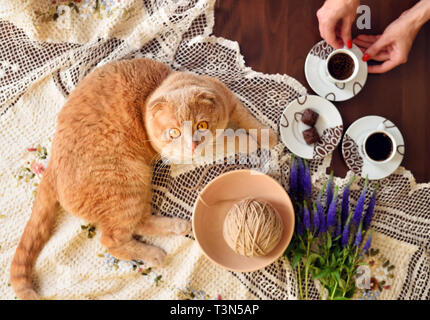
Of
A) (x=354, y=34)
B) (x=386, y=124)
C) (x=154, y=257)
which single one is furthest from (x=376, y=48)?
(x=154, y=257)

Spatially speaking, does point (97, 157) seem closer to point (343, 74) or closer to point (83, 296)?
point (83, 296)

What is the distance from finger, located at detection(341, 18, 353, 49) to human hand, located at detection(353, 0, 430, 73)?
81 millimetres

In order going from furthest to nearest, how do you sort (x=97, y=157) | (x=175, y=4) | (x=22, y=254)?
(x=175, y=4) → (x=22, y=254) → (x=97, y=157)

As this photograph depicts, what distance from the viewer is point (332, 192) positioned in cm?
131

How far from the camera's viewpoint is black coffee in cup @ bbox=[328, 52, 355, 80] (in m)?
1.35

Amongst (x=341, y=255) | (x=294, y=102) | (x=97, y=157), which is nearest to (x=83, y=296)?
(x=97, y=157)

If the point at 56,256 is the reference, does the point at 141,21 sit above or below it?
above

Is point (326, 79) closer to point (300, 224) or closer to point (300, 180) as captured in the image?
point (300, 180)

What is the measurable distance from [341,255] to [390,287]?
23cm

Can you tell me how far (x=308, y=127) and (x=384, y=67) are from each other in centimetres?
35

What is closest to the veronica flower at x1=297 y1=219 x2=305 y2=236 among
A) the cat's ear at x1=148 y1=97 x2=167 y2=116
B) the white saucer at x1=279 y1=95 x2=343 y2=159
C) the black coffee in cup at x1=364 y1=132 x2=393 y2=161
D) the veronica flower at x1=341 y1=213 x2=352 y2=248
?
the veronica flower at x1=341 y1=213 x2=352 y2=248

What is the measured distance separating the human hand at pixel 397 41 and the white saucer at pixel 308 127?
0.23 m

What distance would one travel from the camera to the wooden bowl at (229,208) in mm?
1258

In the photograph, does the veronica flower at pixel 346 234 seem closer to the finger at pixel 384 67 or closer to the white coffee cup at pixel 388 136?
the white coffee cup at pixel 388 136
